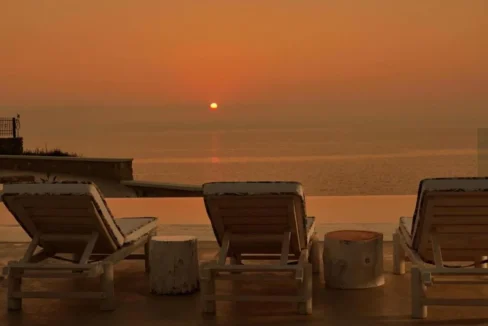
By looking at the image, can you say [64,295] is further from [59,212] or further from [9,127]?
[9,127]

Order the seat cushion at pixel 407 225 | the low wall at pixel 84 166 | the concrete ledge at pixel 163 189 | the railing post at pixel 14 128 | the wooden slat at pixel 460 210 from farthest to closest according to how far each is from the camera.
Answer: the railing post at pixel 14 128, the low wall at pixel 84 166, the concrete ledge at pixel 163 189, the seat cushion at pixel 407 225, the wooden slat at pixel 460 210

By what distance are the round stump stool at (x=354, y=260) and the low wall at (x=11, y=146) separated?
18841 millimetres

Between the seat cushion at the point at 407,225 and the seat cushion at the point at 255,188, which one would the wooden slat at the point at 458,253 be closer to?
the seat cushion at the point at 407,225

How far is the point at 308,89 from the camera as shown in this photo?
2369 centimetres

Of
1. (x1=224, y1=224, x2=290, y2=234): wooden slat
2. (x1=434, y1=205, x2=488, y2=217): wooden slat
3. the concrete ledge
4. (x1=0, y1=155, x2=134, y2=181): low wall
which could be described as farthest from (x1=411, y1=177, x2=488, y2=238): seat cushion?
(x1=0, y1=155, x2=134, y2=181): low wall

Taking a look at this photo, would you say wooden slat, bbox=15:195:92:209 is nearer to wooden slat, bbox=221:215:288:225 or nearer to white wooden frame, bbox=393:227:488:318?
wooden slat, bbox=221:215:288:225

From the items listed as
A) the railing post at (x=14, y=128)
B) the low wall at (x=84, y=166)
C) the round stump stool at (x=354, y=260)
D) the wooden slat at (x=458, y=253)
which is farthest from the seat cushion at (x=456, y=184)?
the railing post at (x=14, y=128)

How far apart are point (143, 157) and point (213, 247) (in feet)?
92.2

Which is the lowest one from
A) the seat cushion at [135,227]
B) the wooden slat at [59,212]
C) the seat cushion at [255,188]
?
the seat cushion at [135,227]

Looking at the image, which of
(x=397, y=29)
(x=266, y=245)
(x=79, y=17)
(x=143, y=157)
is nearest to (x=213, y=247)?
(x=266, y=245)

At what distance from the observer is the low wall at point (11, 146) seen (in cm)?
2167

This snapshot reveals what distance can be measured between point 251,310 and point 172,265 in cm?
59

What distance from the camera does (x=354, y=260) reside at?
4.21 m

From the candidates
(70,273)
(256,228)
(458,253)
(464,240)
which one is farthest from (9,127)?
(464,240)
